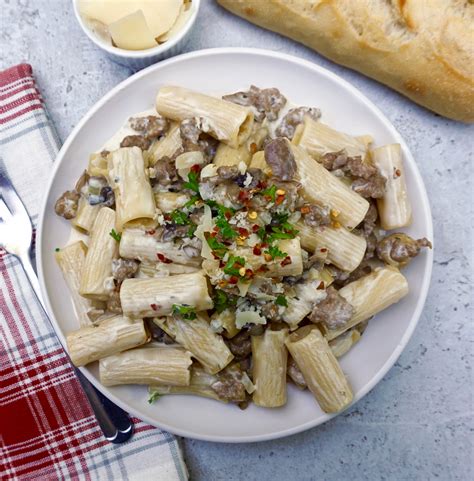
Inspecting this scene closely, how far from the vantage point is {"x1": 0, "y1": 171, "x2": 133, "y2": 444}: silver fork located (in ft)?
5.84

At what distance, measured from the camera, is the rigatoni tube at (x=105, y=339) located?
61.9 inches

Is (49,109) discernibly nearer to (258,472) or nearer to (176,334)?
(176,334)

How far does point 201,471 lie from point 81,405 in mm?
444

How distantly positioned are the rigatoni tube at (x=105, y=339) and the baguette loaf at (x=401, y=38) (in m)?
1.01

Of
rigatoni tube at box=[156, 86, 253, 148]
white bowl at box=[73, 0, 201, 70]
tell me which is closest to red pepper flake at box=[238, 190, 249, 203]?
rigatoni tube at box=[156, 86, 253, 148]

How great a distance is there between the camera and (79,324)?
1726 millimetres

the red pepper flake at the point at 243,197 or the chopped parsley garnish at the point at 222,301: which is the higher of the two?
the red pepper flake at the point at 243,197

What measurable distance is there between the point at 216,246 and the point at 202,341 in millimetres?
295

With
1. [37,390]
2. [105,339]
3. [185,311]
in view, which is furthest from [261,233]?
[37,390]

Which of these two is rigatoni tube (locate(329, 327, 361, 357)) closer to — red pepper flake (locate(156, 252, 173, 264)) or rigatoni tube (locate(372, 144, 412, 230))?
rigatoni tube (locate(372, 144, 412, 230))

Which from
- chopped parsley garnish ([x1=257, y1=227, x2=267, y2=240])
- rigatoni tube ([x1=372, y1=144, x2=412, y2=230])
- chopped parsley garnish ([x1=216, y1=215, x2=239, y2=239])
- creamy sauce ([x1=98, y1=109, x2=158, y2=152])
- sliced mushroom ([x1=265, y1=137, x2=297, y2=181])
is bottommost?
rigatoni tube ([x1=372, y1=144, x2=412, y2=230])

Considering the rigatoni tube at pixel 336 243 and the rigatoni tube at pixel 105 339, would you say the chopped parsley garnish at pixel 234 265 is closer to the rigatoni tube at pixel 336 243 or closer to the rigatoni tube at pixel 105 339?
the rigatoni tube at pixel 336 243

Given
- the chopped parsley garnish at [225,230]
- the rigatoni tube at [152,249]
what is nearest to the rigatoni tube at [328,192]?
the chopped parsley garnish at [225,230]

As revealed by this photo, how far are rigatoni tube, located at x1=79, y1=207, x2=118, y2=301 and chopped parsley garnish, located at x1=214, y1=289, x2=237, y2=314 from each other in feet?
1.01
